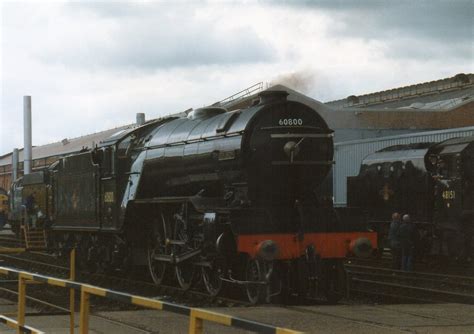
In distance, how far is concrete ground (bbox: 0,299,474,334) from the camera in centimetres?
1055

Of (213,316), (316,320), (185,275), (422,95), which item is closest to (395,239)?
(185,275)

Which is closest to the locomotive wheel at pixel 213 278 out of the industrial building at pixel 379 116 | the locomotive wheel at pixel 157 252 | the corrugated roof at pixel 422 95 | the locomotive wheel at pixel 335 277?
the locomotive wheel at pixel 157 252

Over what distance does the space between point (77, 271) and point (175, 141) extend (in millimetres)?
7035

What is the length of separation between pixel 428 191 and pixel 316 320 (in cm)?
1307

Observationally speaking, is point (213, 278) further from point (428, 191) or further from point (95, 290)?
point (428, 191)

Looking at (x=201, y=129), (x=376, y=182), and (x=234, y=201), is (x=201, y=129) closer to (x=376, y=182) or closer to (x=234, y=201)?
(x=234, y=201)

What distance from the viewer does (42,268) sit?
80.1 ft

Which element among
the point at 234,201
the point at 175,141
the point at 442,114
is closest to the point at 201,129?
the point at 175,141

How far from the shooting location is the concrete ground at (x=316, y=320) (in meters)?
10.5

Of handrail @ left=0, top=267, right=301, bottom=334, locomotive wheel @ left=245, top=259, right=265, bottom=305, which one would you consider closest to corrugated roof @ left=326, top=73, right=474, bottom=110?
locomotive wheel @ left=245, top=259, right=265, bottom=305

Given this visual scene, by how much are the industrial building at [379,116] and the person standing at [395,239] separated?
7603mm

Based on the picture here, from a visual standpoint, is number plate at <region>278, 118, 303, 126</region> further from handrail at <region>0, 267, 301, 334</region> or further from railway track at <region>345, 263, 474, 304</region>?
handrail at <region>0, 267, 301, 334</region>

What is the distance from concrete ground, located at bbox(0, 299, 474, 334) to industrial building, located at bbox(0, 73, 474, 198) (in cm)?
1668

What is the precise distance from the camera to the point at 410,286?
57.5 ft
